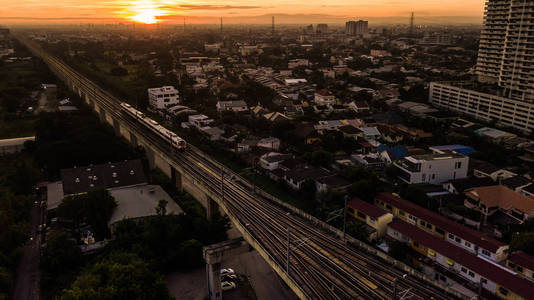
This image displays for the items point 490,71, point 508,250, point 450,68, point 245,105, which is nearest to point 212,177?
point 508,250

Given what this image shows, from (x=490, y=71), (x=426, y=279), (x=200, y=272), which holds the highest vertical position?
(x=490, y=71)

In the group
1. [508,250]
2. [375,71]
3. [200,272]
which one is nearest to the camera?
[508,250]

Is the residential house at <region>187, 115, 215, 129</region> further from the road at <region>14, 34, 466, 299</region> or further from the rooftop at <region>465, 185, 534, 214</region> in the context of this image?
the rooftop at <region>465, 185, 534, 214</region>

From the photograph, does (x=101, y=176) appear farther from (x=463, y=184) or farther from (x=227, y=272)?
(x=463, y=184)

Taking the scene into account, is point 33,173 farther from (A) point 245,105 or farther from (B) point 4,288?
(A) point 245,105

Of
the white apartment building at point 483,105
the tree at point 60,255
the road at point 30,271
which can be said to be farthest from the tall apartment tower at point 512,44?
the road at point 30,271

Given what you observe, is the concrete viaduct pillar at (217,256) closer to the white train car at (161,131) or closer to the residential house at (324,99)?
the white train car at (161,131)

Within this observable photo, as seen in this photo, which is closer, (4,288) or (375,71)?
(4,288)

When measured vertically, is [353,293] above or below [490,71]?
below

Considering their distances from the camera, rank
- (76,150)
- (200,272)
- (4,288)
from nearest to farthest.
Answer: (4,288)
(200,272)
(76,150)
